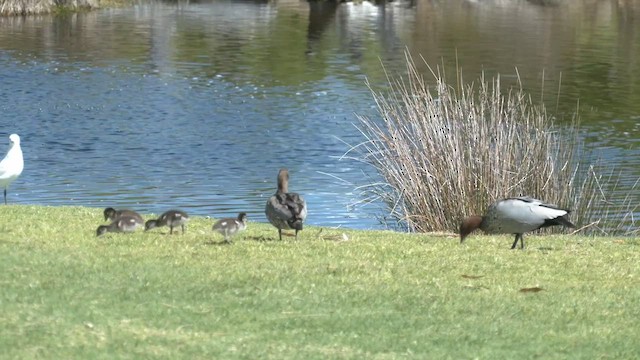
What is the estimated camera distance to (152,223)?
14.5 meters

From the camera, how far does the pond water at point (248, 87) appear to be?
2656 cm

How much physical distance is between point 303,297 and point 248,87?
33655 millimetres

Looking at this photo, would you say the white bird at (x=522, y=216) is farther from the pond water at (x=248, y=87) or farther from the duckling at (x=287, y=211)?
the pond water at (x=248, y=87)

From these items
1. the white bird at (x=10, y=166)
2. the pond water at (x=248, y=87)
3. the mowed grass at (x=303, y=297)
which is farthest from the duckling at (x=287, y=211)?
the pond water at (x=248, y=87)

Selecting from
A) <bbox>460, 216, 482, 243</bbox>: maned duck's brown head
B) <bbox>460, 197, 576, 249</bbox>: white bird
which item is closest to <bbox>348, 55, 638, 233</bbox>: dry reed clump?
<bbox>460, 216, 482, 243</bbox>: maned duck's brown head

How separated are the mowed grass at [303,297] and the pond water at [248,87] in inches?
304

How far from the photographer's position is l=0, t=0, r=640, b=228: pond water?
26.6m

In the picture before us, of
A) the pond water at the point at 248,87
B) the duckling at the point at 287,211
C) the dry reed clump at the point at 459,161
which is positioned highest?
the duckling at the point at 287,211

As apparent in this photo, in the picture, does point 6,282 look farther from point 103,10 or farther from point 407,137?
point 103,10

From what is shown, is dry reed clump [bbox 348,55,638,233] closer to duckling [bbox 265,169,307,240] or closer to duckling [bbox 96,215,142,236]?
duckling [bbox 265,169,307,240]

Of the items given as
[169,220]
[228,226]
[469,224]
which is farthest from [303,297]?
[469,224]

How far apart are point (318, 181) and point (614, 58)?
100 ft

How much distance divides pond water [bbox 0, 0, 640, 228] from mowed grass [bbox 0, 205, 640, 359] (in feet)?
25.3

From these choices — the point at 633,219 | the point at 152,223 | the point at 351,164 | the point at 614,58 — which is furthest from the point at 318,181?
the point at 614,58
